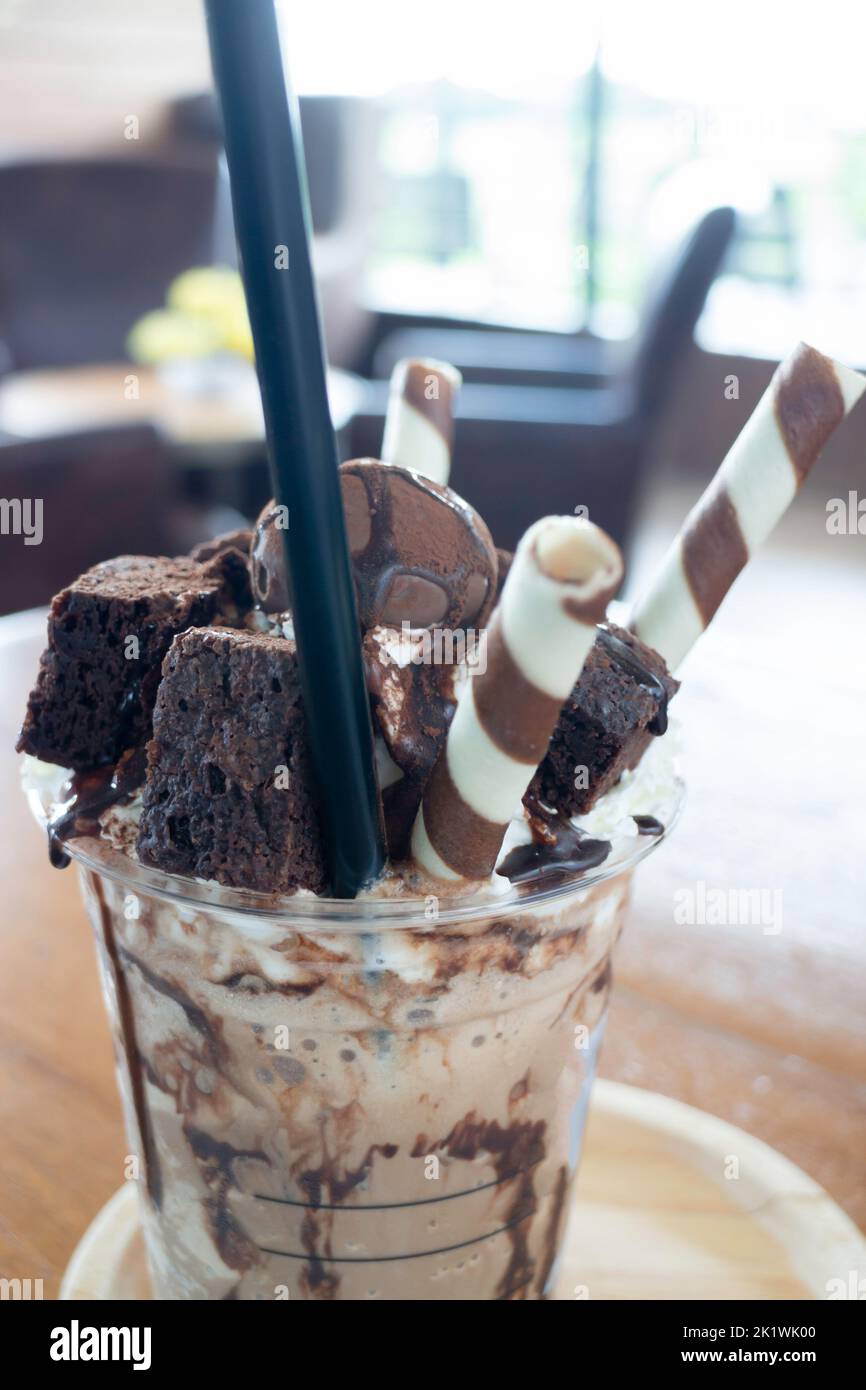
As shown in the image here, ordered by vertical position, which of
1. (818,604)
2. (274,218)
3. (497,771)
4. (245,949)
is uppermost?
(274,218)

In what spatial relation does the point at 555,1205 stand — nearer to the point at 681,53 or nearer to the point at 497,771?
the point at 497,771

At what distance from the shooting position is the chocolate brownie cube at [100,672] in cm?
65

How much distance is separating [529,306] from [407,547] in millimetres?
5188

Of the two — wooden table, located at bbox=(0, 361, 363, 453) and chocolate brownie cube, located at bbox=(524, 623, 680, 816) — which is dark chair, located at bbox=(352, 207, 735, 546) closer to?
wooden table, located at bbox=(0, 361, 363, 453)

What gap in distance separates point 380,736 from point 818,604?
340 cm

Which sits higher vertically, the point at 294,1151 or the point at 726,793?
the point at 294,1151

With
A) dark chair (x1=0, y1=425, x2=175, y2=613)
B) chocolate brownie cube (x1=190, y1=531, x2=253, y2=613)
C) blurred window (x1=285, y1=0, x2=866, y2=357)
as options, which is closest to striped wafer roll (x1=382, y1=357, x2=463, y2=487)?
chocolate brownie cube (x1=190, y1=531, x2=253, y2=613)

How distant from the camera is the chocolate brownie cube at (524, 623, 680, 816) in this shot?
24.5 inches

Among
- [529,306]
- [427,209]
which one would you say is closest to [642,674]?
[529,306]

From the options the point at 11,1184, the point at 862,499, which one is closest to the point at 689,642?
the point at 11,1184

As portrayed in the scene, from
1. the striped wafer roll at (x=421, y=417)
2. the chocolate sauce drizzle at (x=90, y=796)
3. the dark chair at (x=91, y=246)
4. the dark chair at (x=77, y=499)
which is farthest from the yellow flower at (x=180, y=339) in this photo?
the chocolate sauce drizzle at (x=90, y=796)

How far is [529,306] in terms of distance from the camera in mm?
5543

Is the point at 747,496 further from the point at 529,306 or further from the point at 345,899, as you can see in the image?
the point at 529,306

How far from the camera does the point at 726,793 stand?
1.31 m
